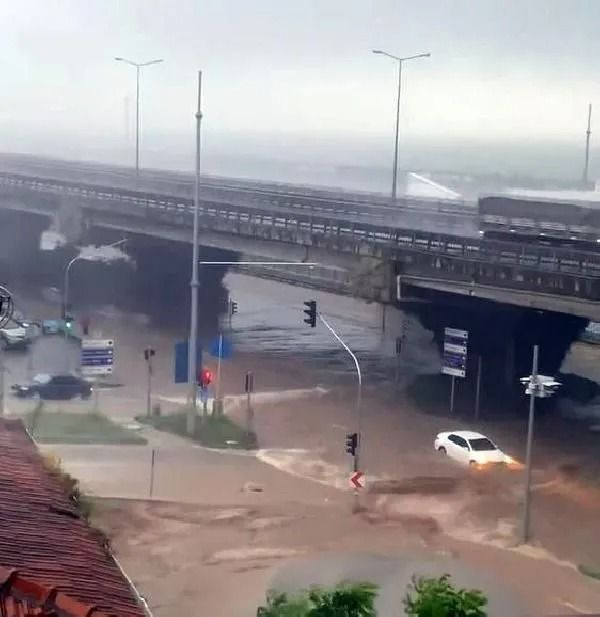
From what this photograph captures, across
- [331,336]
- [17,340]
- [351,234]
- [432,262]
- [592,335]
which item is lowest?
[331,336]

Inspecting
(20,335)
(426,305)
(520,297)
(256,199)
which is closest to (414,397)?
(426,305)

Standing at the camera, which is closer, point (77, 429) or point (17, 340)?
point (77, 429)

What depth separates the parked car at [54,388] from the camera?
70.2 feet

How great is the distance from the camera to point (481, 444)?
18094 millimetres

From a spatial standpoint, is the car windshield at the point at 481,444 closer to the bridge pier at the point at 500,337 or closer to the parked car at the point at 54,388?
the bridge pier at the point at 500,337

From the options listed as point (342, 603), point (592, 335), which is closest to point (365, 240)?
point (592, 335)

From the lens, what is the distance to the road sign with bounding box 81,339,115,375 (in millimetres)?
20250

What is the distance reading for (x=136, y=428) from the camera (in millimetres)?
19203

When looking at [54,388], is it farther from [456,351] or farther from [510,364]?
[510,364]

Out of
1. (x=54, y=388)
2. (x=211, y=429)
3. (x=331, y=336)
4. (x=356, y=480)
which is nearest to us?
(x=356, y=480)

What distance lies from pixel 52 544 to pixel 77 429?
12.4 metres

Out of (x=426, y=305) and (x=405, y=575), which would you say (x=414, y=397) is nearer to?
(x=426, y=305)

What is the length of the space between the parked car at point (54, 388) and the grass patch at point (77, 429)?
Result: 1.41m

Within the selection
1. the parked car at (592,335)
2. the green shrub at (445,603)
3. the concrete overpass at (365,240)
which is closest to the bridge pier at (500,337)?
the concrete overpass at (365,240)
